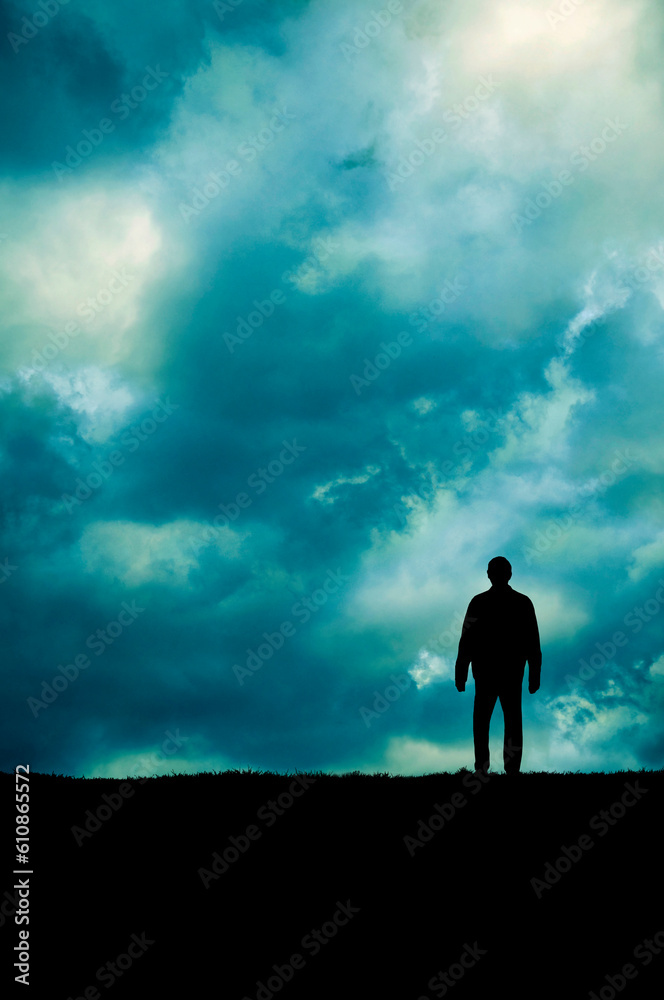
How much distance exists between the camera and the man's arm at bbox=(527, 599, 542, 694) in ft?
42.1

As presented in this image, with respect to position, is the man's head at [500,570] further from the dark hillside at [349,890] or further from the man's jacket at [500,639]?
the dark hillside at [349,890]

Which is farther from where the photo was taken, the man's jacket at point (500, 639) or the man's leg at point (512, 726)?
the man's jacket at point (500, 639)

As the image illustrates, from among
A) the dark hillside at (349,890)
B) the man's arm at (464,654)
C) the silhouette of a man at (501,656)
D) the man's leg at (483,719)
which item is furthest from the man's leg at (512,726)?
the dark hillside at (349,890)

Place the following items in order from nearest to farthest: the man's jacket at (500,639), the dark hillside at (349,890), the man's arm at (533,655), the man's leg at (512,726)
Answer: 1. the dark hillside at (349,890)
2. the man's leg at (512,726)
3. the man's jacket at (500,639)
4. the man's arm at (533,655)

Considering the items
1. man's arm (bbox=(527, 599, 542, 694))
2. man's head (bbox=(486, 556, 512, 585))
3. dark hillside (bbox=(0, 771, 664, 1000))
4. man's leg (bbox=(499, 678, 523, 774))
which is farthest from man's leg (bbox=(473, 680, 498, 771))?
man's head (bbox=(486, 556, 512, 585))

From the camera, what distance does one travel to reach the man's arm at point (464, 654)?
1284 cm

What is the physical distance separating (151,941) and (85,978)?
700 mm

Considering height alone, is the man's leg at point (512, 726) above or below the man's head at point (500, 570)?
below

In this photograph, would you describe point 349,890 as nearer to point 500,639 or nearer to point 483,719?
point 483,719

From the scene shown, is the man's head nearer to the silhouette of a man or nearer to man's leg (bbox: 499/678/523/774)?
the silhouette of a man

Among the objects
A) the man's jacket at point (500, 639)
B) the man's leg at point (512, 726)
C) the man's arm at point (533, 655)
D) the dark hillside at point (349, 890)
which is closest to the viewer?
the dark hillside at point (349, 890)

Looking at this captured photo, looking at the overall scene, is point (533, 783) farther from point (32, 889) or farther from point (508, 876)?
point (32, 889)

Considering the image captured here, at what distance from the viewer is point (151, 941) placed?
8.03 meters

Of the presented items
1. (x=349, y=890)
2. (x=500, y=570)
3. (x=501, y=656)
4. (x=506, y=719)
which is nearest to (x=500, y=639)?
(x=501, y=656)
